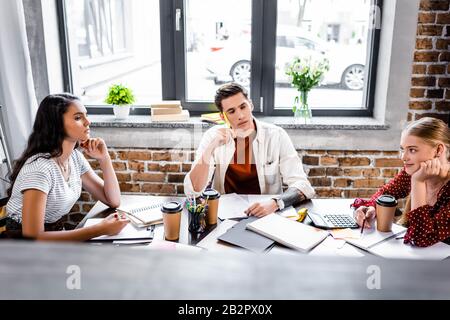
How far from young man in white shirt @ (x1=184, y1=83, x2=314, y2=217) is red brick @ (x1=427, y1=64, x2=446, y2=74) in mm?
1041

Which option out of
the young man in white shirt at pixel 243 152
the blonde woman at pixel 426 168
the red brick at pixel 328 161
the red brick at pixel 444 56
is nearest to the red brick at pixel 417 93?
the red brick at pixel 444 56

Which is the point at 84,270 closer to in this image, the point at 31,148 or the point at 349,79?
the point at 31,148

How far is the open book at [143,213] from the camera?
1582mm

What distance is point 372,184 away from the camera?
2.76m

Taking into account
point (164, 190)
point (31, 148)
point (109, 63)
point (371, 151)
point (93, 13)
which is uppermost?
point (93, 13)

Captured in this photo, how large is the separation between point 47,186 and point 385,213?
4.05 feet

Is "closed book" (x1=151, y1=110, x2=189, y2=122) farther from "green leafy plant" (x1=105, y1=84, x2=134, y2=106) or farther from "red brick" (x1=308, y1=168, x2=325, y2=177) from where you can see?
"red brick" (x1=308, y1=168, x2=325, y2=177)

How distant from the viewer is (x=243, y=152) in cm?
229

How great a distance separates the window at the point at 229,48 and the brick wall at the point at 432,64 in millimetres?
305

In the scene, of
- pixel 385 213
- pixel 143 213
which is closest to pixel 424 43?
pixel 385 213

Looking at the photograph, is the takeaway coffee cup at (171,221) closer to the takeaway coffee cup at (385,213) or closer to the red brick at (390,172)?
the takeaway coffee cup at (385,213)

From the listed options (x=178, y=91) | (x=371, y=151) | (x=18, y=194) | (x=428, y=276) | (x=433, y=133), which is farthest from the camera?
(x=178, y=91)

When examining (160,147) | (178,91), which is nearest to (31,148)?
(160,147)

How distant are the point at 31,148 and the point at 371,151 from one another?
197 centimetres
